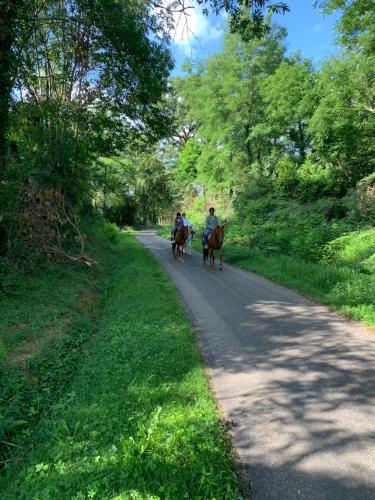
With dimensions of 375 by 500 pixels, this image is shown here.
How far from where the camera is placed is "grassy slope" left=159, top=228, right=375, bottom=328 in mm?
7328

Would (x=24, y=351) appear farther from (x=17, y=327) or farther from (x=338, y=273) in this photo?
(x=338, y=273)

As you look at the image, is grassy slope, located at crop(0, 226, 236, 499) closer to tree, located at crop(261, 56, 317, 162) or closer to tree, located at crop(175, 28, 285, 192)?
tree, located at crop(261, 56, 317, 162)

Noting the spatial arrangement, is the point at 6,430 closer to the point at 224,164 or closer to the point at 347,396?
the point at 347,396

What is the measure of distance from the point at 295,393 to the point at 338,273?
234 inches

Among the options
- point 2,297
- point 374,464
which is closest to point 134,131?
point 2,297

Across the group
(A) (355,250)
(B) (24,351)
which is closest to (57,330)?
(B) (24,351)

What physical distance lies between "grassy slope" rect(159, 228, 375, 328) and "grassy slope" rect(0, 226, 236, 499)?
3.69 metres

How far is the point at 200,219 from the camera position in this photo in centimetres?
3042

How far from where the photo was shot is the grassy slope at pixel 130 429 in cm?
273

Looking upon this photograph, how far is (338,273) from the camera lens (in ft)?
30.3

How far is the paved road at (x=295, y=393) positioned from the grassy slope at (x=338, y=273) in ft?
1.95

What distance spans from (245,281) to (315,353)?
5.46m

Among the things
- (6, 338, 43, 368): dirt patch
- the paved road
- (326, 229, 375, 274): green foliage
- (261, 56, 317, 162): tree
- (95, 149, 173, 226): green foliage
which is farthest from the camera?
(95, 149, 173, 226): green foliage

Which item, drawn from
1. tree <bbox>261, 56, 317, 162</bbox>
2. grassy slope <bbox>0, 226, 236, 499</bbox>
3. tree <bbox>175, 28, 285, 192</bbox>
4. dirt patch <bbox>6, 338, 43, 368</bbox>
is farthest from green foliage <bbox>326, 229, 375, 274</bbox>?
tree <bbox>175, 28, 285, 192</bbox>
